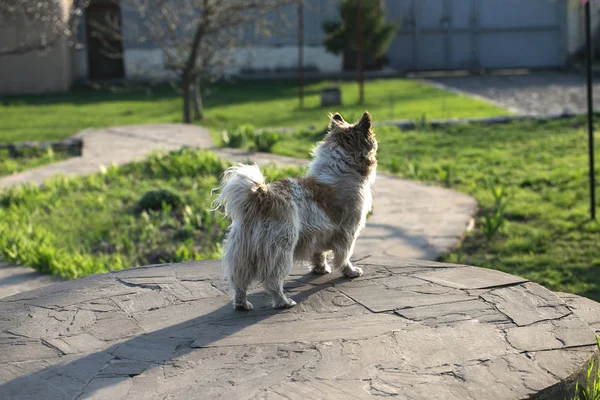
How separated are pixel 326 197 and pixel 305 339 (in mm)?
1106

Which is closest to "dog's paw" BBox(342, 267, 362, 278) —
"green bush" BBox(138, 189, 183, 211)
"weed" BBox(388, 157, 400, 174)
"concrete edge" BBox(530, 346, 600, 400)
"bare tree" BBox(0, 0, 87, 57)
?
"concrete edge" BBox(530, 346, 600, 400)

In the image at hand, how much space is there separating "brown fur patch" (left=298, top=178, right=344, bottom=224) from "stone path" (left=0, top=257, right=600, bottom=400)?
0.46 metres

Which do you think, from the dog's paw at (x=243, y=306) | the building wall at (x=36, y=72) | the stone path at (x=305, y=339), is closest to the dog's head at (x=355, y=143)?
the stone path at (x=305, y=339)

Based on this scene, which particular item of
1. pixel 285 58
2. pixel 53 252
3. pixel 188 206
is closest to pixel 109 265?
pixel 53 252

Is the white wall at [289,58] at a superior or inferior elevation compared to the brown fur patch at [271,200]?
superior

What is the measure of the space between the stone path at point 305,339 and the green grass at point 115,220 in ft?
6.20

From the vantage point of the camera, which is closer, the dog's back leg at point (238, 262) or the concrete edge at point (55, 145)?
the dog's back leg at point (238, 262)

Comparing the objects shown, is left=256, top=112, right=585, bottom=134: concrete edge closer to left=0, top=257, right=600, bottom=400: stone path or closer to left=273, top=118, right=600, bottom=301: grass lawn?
left=273, top=118, right=600, bottom=301: grass lawn

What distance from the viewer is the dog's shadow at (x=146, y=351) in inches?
153

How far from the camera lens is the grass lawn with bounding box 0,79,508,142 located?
16741mm

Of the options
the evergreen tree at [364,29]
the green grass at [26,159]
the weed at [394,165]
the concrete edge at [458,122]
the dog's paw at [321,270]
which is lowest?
the dog's paw at [321,270]

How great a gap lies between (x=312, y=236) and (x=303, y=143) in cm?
847

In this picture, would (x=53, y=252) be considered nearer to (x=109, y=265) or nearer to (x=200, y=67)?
(x=109, y=265)

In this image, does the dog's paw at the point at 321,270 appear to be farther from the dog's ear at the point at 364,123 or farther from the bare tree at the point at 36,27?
the bare tree at the point at 36,27
